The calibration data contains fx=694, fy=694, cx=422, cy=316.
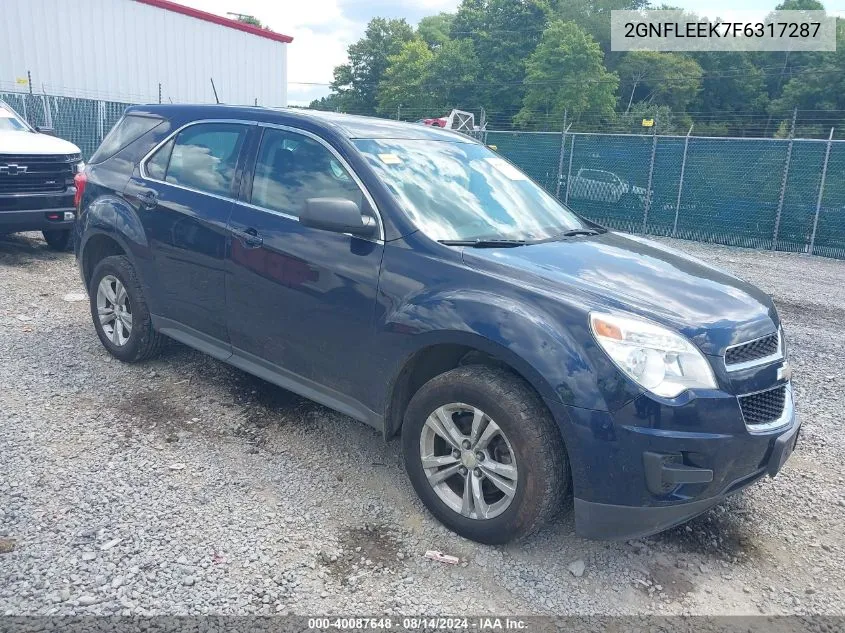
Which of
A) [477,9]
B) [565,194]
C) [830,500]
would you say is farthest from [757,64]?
[830,500]

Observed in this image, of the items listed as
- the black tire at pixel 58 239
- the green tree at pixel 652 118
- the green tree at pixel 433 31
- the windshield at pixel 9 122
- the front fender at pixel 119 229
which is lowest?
the black tire at pixel 58 239

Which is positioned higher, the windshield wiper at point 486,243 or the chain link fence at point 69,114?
the chain link fence at point 69,114

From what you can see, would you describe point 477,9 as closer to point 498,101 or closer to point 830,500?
point 498,101

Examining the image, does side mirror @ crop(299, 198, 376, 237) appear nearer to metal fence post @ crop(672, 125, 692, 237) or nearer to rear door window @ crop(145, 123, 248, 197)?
rear door window @ crop(145, 123, 248, 197)

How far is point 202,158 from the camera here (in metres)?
4.39

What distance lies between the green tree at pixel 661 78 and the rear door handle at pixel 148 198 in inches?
2289

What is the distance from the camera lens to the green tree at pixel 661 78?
57750 mm

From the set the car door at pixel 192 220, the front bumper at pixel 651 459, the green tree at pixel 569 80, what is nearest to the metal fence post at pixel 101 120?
the car door at pixel 192 220

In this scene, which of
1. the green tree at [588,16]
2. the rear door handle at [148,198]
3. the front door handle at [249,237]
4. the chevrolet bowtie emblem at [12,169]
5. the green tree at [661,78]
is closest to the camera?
the front door handle at [249,237]

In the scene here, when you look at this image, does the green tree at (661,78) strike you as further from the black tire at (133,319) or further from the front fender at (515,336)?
the front fender at (515,336)

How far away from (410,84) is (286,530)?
63885mm

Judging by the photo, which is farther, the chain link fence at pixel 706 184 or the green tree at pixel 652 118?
the green tree at pixel 652 118

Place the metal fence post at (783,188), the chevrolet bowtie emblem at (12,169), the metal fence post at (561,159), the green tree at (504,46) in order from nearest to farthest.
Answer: the chevrolet bowtie emblem at (12,169) → the metal fence post at (783,188) → the metal fence post at (561,159) → the green tree at (504,46)

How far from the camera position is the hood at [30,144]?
8.27 m
